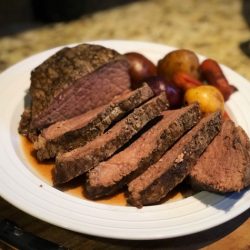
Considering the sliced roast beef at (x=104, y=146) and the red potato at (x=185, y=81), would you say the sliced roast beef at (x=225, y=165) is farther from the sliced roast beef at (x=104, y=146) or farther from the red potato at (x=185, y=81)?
the red potato at (x=185, y=81)

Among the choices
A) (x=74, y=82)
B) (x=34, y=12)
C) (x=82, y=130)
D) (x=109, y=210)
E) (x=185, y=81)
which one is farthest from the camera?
(x=34, y=12)

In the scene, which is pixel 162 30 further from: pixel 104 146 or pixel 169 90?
pixel 104 146

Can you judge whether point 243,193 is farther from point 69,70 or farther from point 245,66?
point 245,66

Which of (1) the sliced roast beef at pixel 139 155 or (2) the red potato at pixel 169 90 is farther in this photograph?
(2) the red potato at pixel 169 90

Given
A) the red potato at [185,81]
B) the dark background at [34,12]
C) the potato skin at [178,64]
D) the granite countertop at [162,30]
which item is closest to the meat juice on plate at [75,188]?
the red potato at [185,81]

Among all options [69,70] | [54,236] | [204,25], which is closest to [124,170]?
[54,236]

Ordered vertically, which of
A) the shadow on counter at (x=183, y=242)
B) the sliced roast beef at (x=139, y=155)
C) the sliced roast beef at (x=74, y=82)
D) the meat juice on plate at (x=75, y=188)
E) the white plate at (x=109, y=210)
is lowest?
the shadow on counter at (x=183, y=242)

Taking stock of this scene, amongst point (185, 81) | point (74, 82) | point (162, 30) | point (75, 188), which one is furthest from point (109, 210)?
point (162, 30)
